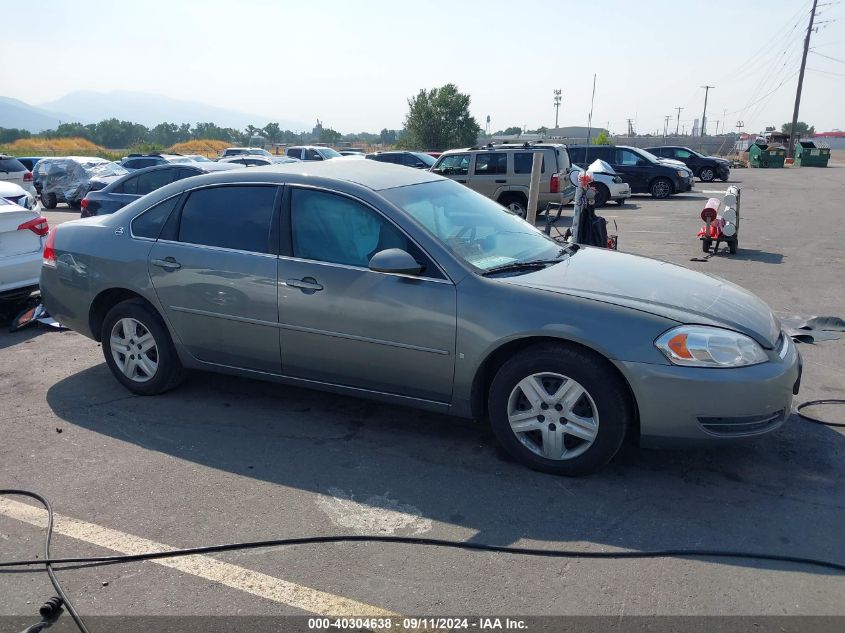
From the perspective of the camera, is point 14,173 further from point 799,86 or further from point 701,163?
point 799,86

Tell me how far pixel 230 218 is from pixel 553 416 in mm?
2570

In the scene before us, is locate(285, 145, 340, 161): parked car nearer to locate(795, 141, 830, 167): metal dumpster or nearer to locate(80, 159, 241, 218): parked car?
locate(80, 159, 241, 218): parked car

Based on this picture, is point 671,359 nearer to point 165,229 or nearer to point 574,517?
point 574,517

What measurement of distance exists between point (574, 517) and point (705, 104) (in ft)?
381

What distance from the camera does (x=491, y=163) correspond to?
54.8 ft

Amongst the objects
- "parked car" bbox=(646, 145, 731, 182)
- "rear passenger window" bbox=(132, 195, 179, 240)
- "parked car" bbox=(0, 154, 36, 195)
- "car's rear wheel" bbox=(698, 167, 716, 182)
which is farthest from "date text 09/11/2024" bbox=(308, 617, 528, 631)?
"car's rear wheel" bbox=(698, 167, 716, 182)

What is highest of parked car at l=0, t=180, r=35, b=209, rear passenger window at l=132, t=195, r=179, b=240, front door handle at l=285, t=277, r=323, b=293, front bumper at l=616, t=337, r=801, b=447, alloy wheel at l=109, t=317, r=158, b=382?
rear passenger window at l=132, t=195, r=179, b=240

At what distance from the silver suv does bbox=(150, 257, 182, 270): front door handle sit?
12.0 m

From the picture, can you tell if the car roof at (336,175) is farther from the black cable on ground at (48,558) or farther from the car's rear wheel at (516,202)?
the car's rear wheel at (516,202)

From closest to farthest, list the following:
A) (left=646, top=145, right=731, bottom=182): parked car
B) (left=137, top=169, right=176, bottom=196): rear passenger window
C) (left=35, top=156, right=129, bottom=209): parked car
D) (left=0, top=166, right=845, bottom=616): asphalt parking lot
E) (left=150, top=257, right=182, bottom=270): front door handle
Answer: (left=0, top=166, right=845, bottom=616): asphalt parking lot → (left=150, top=257, right=182, bottom=270): front door handle → (left=137, top=169, right=176, bottom=196): rear passenger window → (left=35, top=156, right=129, bottom=209): parked car → (left=646, top=145, right=731, bottom=182): parked car

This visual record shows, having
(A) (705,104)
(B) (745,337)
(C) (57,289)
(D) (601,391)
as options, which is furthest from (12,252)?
(A) (705,104)

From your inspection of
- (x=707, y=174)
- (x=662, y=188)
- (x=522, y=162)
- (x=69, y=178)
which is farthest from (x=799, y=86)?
(x=69, y=178)

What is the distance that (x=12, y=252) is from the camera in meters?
7.11

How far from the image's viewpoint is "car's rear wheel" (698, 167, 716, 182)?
30.5 meters
